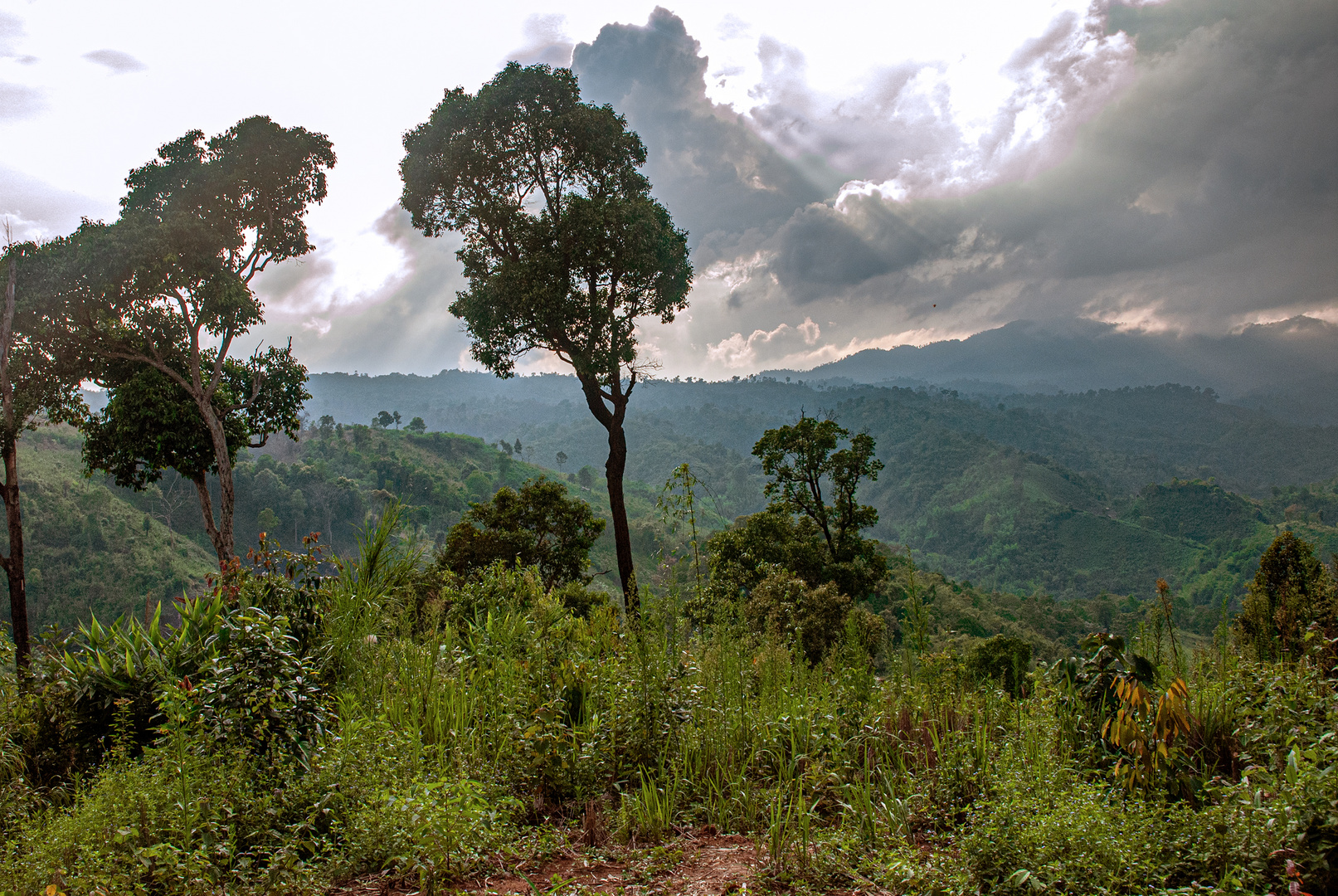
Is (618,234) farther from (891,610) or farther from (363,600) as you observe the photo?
(891,610)

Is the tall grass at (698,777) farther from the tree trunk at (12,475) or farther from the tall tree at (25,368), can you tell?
the tall tree at (25,368)

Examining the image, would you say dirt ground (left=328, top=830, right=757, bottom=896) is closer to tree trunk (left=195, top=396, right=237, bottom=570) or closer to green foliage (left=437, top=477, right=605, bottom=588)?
green foliage (left=437, top=477, right=605, bottom=588)

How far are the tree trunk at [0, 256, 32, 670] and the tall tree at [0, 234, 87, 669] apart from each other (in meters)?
0.01

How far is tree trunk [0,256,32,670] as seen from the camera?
Answer: 1309 cm

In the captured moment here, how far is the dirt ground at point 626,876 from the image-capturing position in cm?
280

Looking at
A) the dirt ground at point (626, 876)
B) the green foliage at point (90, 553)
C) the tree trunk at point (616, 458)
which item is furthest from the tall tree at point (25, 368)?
the green foliage at point (90, 553)

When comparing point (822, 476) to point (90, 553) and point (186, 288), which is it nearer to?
point (186, 288)

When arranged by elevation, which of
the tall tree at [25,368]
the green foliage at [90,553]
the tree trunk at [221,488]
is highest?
the tall tree at [25,368]

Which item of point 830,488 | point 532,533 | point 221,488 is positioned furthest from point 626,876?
point 830,488

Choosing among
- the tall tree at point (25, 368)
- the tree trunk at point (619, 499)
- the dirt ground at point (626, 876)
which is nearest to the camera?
the dirt ground at point (626, 876)

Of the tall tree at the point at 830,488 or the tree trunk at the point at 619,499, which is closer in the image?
the tree trunk at the point at 619,499

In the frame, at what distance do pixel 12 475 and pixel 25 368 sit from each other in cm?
299

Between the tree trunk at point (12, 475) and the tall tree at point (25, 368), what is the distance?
0.5 inches

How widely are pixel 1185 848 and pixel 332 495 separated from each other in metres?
78.4
